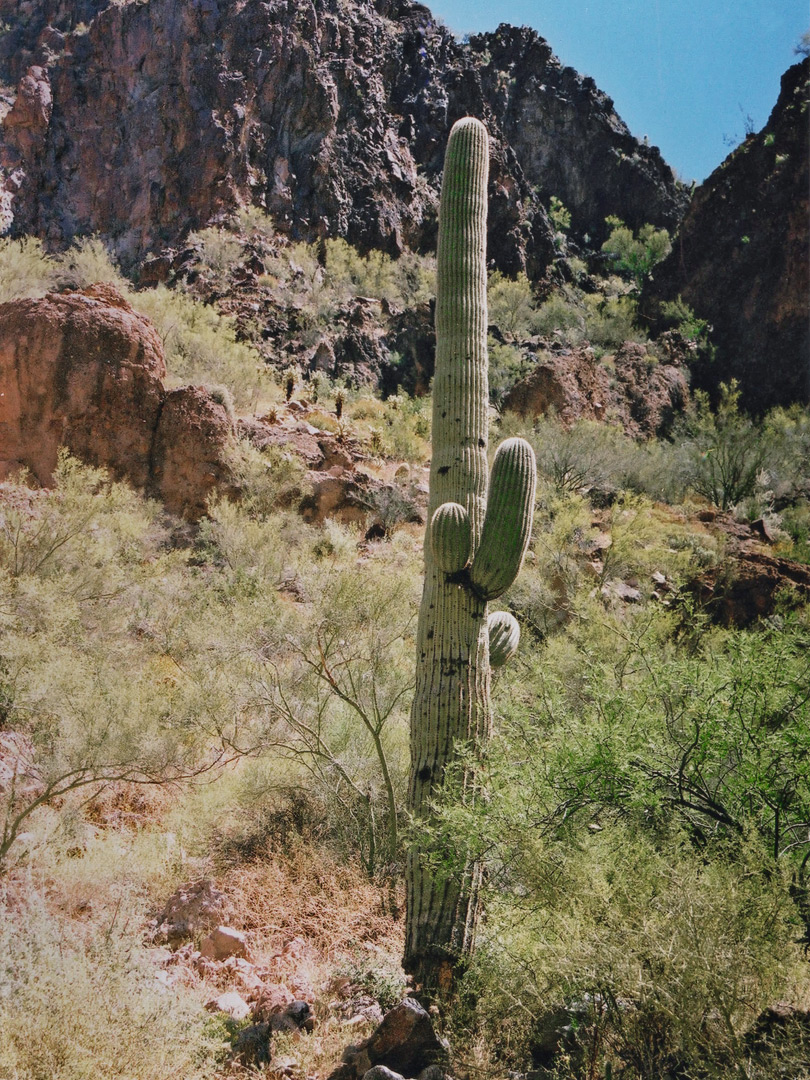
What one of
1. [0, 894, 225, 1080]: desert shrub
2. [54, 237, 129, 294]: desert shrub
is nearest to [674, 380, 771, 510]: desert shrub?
[54, 237, 129, 294]: desert shrub

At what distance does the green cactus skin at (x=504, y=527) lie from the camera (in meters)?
5.23

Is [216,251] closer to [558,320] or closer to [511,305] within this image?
[511,305]

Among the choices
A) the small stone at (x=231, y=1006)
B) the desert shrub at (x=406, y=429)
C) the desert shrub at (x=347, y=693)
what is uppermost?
the desert shrub at (x=406, y=429)

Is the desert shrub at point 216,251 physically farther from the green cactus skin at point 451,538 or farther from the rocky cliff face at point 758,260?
the green cactus skin at point 451,538

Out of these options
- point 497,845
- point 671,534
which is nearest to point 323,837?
point 497,845

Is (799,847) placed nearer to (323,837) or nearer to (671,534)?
(323,837)

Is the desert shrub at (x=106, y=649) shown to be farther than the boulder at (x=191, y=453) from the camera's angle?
No

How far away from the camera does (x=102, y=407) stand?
14359 millimetres

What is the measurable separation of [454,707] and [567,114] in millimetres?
45891

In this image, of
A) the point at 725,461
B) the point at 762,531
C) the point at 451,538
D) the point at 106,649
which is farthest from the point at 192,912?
the point at 725,461

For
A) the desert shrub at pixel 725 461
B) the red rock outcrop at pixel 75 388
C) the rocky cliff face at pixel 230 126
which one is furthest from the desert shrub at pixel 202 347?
the desert shrub at pixel 725 461

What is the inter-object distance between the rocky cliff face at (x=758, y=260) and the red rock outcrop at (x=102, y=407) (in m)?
20.0

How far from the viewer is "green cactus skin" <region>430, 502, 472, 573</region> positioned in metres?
5.27

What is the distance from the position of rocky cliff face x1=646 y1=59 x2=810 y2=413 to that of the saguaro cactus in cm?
2343
